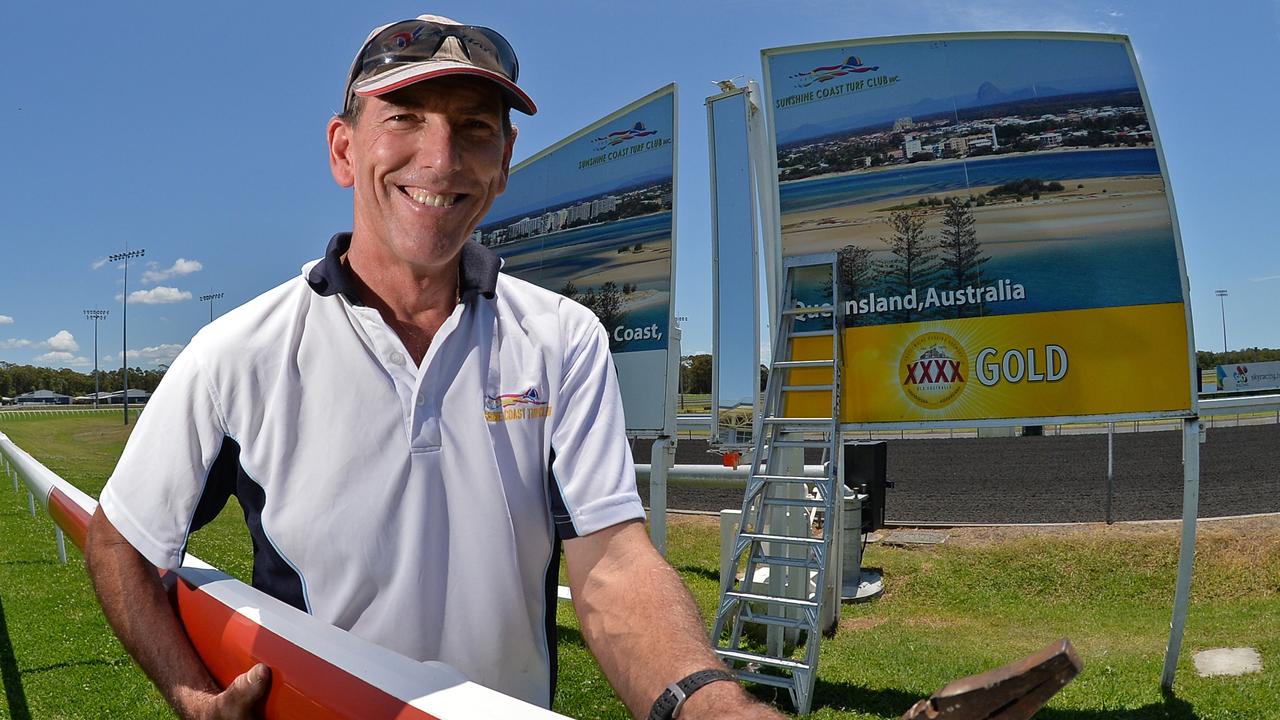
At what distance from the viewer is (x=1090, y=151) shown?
6.85m

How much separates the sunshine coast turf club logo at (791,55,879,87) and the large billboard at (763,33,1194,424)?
1 cm

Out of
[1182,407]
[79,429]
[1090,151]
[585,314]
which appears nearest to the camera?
[585,314]

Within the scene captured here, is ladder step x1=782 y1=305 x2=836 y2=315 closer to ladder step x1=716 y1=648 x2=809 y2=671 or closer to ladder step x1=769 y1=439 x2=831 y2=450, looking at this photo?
ladder step x1=769 y1=439 x2=831 y2=450

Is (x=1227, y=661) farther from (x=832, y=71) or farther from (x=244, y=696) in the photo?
(x=244, y=696)

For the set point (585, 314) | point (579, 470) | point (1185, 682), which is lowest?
point (1185, 682)

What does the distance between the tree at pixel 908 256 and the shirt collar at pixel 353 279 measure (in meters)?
5.97

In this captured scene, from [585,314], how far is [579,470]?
1.17 feet

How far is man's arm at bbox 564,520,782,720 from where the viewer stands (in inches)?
54.5

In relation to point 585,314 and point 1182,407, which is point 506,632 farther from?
point 1182,407

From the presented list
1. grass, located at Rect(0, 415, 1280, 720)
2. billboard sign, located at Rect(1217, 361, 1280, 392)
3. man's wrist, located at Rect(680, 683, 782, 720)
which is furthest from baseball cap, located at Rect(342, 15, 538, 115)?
billboard sign, located at Rect(1217, 361, 1280, 392)

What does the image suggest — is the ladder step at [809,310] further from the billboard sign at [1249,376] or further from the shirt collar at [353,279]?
the billboard sign at [1249,376]

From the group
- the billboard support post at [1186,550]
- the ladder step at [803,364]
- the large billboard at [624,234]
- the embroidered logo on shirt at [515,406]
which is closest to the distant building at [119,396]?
the large billboard at [624,234]

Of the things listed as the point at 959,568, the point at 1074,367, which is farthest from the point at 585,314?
the point at 959,568

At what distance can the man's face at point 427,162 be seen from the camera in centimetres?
164
